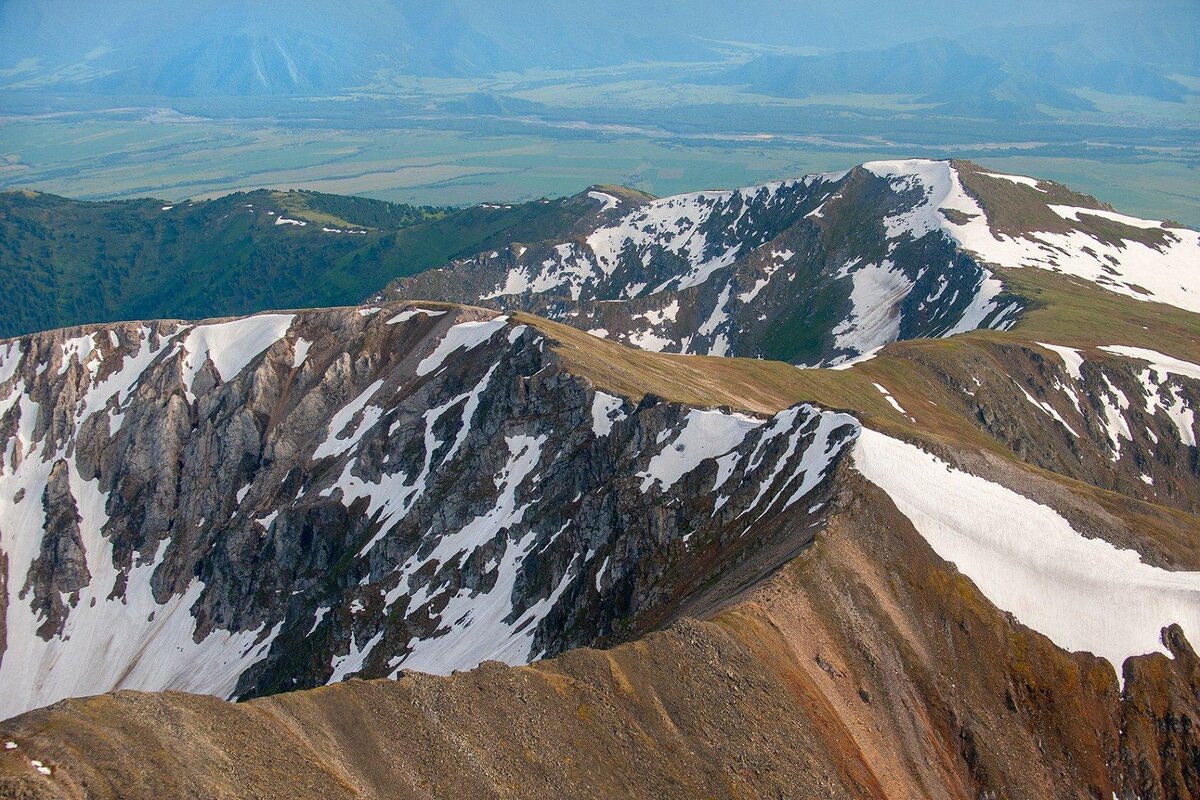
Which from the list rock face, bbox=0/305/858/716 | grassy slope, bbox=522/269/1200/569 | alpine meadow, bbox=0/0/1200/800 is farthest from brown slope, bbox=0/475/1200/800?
grassy slope, bbox=522/269/1200/569

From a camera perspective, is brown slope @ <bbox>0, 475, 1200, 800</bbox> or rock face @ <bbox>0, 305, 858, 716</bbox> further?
rock face @ <bbox>0, 305, 858, 716</bbox>

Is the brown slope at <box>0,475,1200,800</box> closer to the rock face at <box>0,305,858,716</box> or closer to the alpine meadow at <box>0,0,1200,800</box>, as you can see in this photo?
the alpine meadow at <box>0,0,1200,800</box>

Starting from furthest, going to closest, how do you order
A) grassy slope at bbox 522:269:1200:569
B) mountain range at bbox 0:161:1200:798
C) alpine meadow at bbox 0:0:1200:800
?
A: 1. grassy slope at bbox 522:269:1200:569
2. mountain range at bbox 0:161:1200:798
3. alpine meadow at bbox 0:0:1200:800

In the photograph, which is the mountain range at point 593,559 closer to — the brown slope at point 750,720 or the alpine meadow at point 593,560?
the brown slope at point 750,720

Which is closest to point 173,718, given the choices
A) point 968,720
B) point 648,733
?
point 648,733

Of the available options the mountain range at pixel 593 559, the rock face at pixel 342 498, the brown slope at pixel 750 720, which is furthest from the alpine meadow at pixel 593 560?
the rock face at pixel 342 498

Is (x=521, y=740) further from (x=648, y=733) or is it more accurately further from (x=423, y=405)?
(x=423, y=405)
